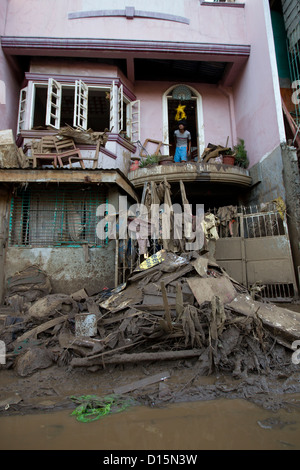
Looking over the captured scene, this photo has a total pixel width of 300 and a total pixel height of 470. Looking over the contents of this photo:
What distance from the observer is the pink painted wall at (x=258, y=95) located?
9.00m

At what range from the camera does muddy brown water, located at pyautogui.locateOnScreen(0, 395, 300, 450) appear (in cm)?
229

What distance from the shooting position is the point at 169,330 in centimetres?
407

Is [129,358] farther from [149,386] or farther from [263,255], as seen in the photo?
[263,255]

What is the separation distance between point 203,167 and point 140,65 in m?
5.27

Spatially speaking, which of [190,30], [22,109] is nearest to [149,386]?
[22,109]

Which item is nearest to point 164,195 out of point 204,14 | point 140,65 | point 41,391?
point 41,391

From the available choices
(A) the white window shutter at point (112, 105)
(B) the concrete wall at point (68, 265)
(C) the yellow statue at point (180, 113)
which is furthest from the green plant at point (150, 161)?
(B) the concrete wall at point (68, 265)

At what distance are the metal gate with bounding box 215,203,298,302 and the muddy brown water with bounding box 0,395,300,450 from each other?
5.08 meters

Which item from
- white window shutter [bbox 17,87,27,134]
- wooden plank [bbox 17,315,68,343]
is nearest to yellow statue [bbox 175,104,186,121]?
white window shutter [bbox 17,87,27,134]

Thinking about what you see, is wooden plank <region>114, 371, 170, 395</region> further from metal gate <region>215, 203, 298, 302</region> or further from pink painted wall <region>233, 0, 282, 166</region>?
pink painted wall <region>233, 0, 282, 166</region>

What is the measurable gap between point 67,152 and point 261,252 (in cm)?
648

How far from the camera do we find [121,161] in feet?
33.0

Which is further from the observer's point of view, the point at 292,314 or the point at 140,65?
the point at 140,65

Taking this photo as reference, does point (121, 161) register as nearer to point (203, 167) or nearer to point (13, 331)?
point (203, 167)
